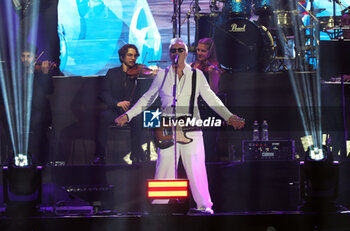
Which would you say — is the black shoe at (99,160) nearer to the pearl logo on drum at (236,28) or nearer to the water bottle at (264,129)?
the water bottle at (264,129)

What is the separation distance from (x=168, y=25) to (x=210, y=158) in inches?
120

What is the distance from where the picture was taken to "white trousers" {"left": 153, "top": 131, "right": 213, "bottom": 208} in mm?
5680

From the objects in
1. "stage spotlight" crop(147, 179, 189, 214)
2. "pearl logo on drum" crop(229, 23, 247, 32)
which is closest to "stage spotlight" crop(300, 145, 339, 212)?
"stage spotlight" crop(147, 179, 189, 214)

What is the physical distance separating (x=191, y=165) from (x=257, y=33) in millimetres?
3376

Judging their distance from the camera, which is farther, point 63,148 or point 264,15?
point 264,15

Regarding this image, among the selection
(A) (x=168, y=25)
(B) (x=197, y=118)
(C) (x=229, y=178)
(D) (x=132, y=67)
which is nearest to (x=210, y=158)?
(C) (x=229, y=178)

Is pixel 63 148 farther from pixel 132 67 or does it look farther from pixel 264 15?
pixel 264 15

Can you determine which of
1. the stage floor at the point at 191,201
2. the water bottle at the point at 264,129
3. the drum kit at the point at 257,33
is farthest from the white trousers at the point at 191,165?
the drum kit at the point at 257,33

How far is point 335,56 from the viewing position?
258 inches

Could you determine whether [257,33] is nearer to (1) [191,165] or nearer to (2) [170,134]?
(2) [170,134]

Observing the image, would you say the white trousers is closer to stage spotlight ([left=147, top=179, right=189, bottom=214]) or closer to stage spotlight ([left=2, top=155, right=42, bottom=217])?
stage spotlight ([left=147, top=179, right=189, bottom=214])

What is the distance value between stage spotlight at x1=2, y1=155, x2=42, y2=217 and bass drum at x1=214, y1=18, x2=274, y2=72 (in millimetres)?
4040

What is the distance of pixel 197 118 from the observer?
5.82 m

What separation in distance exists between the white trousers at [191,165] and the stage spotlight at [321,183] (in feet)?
3.39
